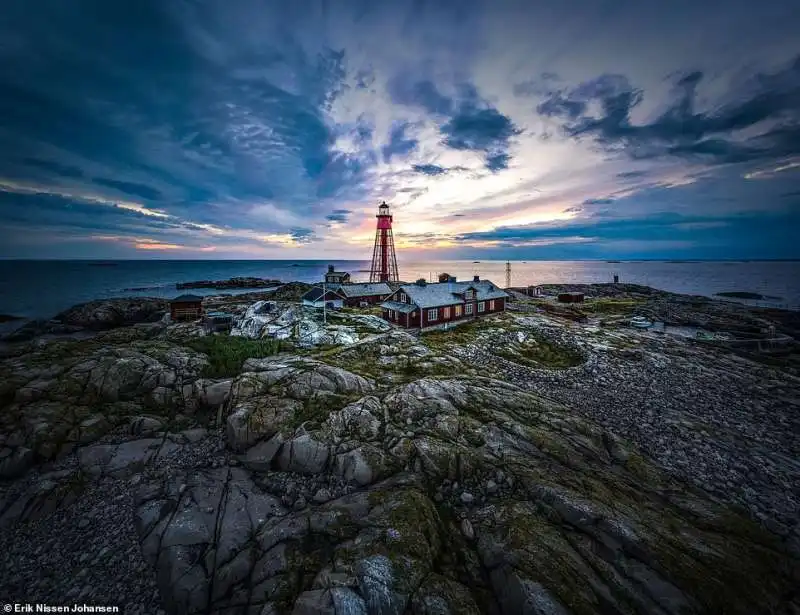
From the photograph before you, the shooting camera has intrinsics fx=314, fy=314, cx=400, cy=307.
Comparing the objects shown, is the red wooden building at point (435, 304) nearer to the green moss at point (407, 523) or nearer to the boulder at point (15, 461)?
the green moss at point (407, 523)

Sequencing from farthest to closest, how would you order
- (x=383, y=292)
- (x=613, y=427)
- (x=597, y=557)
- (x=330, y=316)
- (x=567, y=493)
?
(x=383, y=292) < (x=330, y=316) < (x=613, y=427) < (x=567, y=493) < (x=597, y=557)

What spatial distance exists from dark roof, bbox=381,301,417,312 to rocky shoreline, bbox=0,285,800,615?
13.9 metres

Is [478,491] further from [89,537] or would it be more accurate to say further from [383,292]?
[383,292]

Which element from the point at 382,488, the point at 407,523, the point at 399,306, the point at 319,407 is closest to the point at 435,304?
the point at 399,306

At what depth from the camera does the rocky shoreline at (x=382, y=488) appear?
29.7 ft

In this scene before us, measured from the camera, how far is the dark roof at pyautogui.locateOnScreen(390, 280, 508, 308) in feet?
130

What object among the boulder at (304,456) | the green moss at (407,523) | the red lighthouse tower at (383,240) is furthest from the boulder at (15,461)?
the red lighthouse tower at (383,240)

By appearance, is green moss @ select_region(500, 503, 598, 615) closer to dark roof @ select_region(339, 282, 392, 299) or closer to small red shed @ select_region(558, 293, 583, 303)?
dark roof @ select_region(339, 282, 392, 299)

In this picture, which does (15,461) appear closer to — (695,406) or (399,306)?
(399,306)

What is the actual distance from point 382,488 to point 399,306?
1113 inches

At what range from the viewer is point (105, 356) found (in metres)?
21.4

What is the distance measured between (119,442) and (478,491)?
1749 centimetres

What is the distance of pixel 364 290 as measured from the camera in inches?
2218

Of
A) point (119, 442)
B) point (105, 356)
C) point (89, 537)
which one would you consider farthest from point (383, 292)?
point (89, 537)
